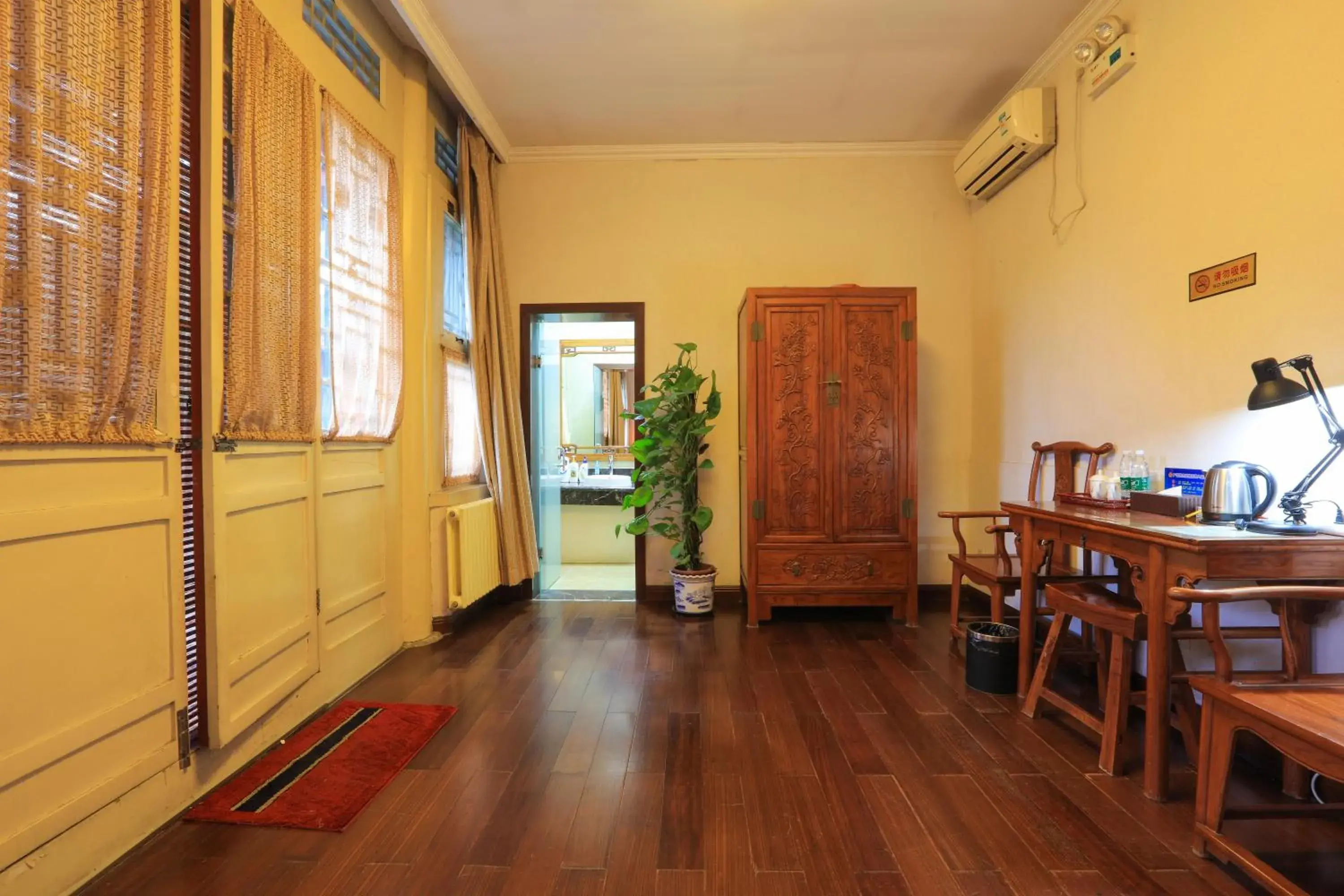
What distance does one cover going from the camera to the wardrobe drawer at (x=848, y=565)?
3488 mm

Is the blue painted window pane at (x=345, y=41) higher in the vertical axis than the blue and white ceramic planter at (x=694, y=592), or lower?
higher

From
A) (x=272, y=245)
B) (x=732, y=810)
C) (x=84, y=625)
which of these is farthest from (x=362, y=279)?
(x=732, y=810)

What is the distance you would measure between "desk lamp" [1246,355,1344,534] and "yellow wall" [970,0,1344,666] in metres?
0.13

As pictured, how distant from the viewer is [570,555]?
17.7 feet

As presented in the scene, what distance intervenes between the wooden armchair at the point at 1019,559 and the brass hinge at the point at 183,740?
3.06m

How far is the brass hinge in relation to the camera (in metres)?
1.72

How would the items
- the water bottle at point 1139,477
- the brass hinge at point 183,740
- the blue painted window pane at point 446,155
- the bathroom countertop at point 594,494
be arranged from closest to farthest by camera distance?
the brass hinge at point 183,740, the water bottle at point 1139,477, the blue painted window pane at point 446,155, the bathroom countertop at point 594,494

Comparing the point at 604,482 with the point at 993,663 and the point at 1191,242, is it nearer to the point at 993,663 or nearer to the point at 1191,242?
the point at 993,663

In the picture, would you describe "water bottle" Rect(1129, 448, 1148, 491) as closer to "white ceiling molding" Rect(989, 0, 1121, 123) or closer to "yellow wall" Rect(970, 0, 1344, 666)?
"yellow wall" Rect(970, 0, 1344, 666)

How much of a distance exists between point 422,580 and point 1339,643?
12.0 feet

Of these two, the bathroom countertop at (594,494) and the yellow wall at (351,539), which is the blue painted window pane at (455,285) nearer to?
the yellow wall at (351,539)

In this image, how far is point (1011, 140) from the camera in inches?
→ 124

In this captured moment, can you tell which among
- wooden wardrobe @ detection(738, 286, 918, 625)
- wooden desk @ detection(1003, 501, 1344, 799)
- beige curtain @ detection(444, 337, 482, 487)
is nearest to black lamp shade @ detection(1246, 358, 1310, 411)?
wooden desk @ detection(1003, 501, 1344, 799)

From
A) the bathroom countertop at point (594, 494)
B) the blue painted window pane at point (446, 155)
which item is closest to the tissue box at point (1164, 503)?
the bathroom countertop at point (594, 494)
